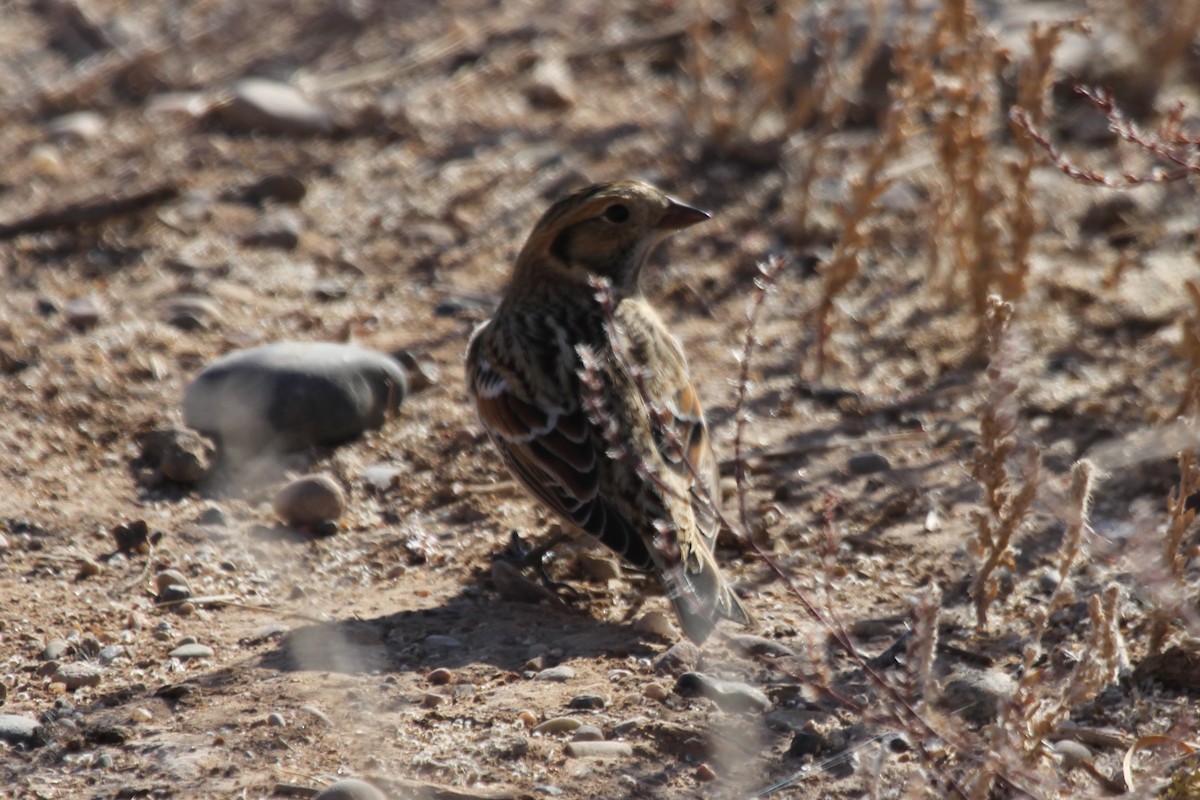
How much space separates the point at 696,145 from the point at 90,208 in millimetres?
3224

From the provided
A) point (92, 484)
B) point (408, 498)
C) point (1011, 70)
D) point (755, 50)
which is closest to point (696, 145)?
point (755, 50)

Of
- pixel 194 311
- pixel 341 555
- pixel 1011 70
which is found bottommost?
pixel 341 555

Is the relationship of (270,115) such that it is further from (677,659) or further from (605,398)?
(677,659)

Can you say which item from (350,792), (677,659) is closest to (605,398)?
(677,659)

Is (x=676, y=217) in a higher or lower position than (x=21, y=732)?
higher

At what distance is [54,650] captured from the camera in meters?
4.95

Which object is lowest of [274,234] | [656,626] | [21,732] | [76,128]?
[656,626]

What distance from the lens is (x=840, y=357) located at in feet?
24.2

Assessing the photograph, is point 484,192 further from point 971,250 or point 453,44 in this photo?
→ point 971,250

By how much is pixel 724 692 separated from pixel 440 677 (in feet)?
2.79

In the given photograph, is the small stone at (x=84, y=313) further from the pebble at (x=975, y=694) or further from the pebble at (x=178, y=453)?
the pebble at (x=975, y=694)

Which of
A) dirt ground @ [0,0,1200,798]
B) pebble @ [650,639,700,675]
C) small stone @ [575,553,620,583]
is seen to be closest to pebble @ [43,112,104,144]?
dirt ground @ [0,0,1200,798]

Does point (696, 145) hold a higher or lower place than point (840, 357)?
higher

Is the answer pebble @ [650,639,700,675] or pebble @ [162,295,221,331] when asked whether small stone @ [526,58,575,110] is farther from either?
pebble @ [650,639,700,675]
